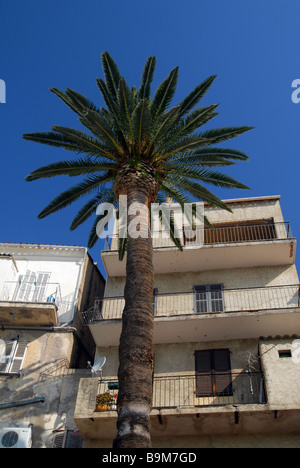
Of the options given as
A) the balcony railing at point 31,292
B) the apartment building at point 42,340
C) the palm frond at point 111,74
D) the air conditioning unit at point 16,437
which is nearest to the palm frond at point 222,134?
the palm frond at point 111,74

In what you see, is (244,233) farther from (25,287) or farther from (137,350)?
(137,350)

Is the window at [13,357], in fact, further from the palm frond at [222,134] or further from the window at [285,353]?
the palm frond at [222,134]

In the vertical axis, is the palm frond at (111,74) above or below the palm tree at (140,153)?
above

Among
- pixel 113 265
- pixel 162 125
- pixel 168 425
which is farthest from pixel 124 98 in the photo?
pixel 168 425

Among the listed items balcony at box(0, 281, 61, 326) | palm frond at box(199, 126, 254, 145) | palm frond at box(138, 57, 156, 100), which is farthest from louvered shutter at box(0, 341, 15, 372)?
palm frond at box(199, 126, 254, 145)

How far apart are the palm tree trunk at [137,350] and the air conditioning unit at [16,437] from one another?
27.7ft

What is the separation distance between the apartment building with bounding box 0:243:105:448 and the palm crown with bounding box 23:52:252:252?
18.7ft

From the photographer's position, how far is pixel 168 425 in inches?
685

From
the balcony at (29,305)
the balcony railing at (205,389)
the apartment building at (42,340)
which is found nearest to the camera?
the balcony railing at (205,389)

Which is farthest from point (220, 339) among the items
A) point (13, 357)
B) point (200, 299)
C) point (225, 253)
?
point (13, 357)

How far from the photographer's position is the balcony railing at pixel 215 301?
20.5m

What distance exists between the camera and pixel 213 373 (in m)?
18.9

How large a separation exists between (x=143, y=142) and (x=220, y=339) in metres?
9.15
